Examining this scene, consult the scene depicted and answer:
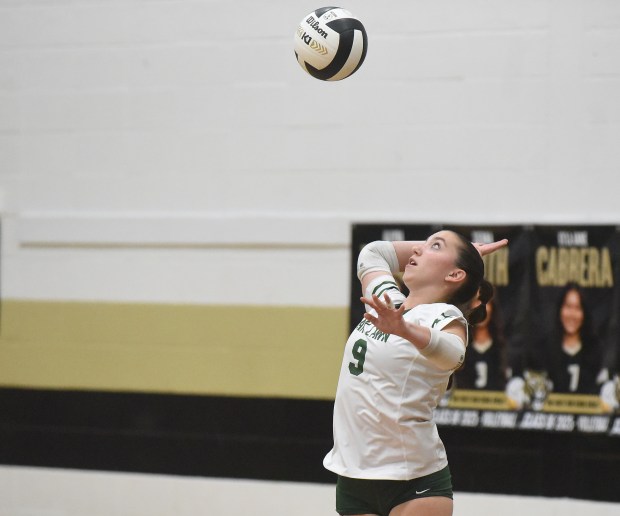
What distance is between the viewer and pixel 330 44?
3.69m

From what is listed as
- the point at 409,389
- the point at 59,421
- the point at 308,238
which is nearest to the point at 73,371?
the point at 59,421

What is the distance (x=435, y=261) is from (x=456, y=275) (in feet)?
0.25

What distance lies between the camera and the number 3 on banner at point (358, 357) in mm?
2703

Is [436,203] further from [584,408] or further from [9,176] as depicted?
[9,176]

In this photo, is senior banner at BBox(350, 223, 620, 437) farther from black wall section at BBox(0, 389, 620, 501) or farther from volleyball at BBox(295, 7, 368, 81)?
volleyball at BBox(295, 7, 368, 81)

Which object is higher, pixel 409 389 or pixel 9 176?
pixel 9 176

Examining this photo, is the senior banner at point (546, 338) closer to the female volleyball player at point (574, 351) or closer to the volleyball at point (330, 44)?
the female volleyball player at point (574, 351)

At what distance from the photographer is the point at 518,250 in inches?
187

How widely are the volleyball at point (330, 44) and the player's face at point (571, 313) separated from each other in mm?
1780

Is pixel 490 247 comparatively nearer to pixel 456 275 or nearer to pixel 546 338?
pixel 456 275

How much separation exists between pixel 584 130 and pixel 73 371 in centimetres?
312

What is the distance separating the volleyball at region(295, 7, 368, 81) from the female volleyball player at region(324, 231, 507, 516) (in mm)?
1237

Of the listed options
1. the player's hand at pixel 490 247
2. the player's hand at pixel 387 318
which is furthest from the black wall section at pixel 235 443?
the player's hand at pixel 387 318

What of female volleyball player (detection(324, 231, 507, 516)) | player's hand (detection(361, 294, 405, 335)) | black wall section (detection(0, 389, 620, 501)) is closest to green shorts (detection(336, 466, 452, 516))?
female volleyball player (detection(324, 231, 507, 516))
